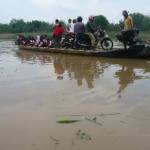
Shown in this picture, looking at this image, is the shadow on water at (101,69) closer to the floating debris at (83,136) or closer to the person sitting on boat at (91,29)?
the person sitting on boat at (91,29)

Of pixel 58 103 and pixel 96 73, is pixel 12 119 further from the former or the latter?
pixel 96 73

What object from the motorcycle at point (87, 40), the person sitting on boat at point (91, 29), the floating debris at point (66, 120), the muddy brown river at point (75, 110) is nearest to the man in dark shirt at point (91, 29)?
the person sitting on boat at point (91, 29)

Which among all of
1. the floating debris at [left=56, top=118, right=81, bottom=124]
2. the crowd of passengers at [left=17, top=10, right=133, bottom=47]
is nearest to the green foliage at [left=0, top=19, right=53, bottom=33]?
the crowd of passengers at [left=17, top=10, right=133, bottom=47]

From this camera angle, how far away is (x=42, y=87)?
27.4 feet

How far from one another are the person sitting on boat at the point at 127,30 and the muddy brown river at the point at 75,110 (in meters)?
3.07

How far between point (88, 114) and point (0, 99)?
6.62 feet

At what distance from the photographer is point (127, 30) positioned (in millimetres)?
13438

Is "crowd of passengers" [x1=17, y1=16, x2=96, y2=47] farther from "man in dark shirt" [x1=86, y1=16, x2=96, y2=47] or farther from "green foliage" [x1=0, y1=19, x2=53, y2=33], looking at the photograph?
"green foliage" [x1=0, y1=19, x2=53, y2=33]

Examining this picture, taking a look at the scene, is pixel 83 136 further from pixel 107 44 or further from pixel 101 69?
pixel 107 44

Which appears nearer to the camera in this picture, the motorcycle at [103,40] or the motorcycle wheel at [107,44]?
the motorcycle at [103,40]

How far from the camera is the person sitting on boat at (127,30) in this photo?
13.2 m

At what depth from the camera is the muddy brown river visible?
486 centimetres

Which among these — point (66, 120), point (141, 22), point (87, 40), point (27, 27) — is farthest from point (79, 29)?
point (27, 27)

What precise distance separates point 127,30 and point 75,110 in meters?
7.64
